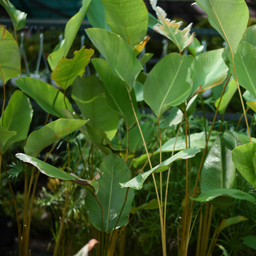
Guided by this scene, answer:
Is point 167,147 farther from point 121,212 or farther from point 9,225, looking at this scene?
point 9,225

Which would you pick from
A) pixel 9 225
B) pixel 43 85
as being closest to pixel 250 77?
pixel 43 85

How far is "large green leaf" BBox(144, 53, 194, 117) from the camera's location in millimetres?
807

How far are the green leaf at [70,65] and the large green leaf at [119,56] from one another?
0.05m

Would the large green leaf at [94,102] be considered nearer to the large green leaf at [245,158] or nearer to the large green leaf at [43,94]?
the large green leaf at [43,94]

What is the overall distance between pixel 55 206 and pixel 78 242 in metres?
0.24

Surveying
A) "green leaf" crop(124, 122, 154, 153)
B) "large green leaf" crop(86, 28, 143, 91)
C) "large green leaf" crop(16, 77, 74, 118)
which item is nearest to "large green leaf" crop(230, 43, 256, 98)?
"large green leaf" crop(86, 28, 143, 91)

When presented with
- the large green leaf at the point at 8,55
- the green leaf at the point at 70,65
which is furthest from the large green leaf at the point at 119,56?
the large green leaf at the point at 8,55

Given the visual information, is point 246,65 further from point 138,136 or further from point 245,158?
point 138,136

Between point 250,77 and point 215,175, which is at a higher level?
point 250,77

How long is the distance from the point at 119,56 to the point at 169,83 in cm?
17

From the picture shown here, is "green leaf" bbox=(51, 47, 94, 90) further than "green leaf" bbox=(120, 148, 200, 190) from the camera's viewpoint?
Yes

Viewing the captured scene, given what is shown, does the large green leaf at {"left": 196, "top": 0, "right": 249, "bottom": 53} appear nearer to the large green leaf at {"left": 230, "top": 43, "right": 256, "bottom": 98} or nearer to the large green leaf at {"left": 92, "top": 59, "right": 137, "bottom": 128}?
the large green leaf at {"left": 230, "top": 43, "right": 256, "bottom": 98}

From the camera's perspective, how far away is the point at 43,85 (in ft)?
3.23

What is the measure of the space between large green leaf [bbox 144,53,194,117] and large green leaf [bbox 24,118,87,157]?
0.23 meters
